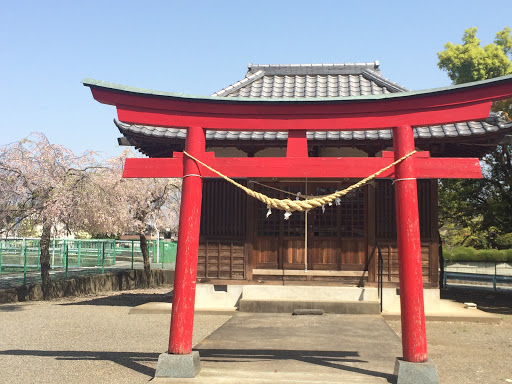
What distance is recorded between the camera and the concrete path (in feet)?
20.4

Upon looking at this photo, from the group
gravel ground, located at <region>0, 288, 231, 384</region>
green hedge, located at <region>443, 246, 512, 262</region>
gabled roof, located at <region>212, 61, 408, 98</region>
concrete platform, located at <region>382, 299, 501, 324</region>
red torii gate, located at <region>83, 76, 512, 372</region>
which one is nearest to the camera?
red torii gate, located at <region>83, 76, 512, 372</region>

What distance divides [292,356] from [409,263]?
2.38 metres

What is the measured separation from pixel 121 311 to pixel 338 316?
215 inches

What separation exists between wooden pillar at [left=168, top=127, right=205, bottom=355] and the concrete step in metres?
5.64

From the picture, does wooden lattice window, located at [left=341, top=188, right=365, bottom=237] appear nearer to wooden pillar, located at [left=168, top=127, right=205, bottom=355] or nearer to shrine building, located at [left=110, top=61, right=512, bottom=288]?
shrine building, located at [left=110, top=61, right=512, bottom=288]

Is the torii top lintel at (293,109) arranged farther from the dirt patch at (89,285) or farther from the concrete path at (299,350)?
the dirt patch at (89,285)

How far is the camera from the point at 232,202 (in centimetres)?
A: 1260

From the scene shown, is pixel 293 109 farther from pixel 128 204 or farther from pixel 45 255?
pixel 128 204

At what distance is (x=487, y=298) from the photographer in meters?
16.5

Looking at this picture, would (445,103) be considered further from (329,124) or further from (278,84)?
(278,84)

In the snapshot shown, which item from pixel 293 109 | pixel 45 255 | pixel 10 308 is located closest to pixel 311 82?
pixel 293 109

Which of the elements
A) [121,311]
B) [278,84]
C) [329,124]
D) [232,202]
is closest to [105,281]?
[121,311]

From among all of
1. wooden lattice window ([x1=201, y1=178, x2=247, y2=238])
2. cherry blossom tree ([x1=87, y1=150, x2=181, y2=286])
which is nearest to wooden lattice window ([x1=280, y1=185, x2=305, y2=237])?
wooden lattice window ([x1=201, y1=178, x2=247, y2=238])

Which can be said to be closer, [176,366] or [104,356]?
[176,366]
